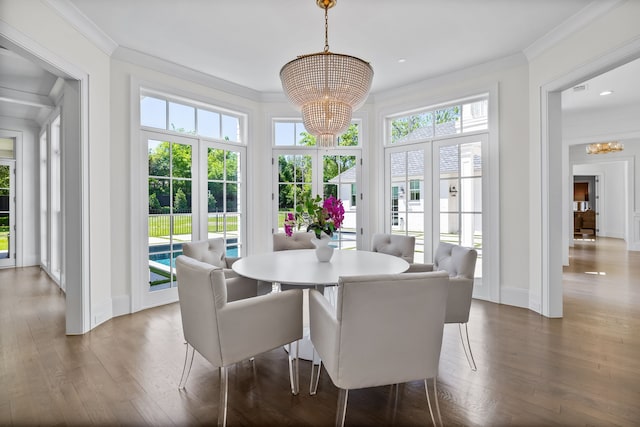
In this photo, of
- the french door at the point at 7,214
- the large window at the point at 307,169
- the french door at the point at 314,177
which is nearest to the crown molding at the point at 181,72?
the large window at the point at 307,169

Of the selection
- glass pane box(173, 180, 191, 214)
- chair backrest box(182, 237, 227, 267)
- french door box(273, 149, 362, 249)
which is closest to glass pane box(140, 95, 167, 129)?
glass pane box(173, 180, 191, 214)

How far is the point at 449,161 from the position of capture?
4.21 meters

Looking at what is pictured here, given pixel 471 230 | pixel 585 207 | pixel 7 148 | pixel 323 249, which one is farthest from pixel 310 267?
pixel 585 207

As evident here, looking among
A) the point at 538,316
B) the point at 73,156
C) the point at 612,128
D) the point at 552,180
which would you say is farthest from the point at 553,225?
the point at 73,156

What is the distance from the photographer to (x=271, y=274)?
6.83 ft

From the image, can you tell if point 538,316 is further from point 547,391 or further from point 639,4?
point 639,4

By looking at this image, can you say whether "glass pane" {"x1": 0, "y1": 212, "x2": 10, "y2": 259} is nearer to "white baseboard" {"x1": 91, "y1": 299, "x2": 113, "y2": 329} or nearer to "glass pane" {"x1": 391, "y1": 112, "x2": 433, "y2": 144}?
"white baseboard" {"x1": 91, "y1": 299, "x2": 113, "y2": 329}

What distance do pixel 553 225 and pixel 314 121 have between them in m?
2.65

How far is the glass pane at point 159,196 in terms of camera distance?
3.74 metres

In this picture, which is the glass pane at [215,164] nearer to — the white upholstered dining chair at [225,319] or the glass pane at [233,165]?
the glass pane at [233,165]

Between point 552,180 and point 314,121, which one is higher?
point 314,121

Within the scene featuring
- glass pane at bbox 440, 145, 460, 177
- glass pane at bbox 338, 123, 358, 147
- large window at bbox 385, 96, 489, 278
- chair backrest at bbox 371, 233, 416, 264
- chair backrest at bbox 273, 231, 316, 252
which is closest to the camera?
chair backrest at bbox 371, 233, 416, 264

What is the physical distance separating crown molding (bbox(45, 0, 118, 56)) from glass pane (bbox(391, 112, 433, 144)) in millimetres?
3461

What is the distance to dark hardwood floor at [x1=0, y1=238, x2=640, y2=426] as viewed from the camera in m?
1.77
